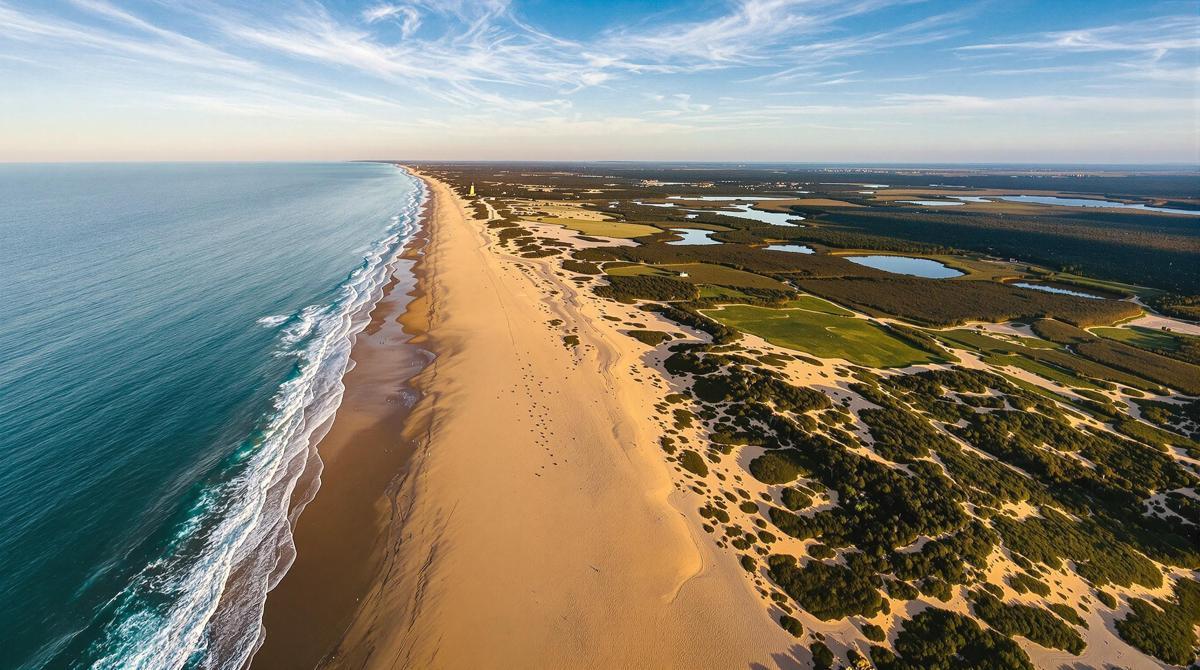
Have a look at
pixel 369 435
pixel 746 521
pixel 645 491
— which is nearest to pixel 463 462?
pixel 369 435

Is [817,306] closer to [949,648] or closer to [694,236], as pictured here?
[949,648]

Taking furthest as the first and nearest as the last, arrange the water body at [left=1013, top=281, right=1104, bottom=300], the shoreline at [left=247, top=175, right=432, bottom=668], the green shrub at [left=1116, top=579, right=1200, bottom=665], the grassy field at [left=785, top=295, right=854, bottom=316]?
the water body at [left=1013, top=281, right=1104, bottom=300] → the grassy field at [left=785, top=295, right=854, bottom=316] → the green shrub at [left=1116, top=579, right=1200, bottom=665] → the shoreline at [left=247, top=175, right=432, bottom=668]

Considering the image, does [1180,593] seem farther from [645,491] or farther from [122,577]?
[122,577]

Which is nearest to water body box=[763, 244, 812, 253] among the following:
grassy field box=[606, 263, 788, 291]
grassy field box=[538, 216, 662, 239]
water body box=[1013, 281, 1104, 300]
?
grassy field box=[606, 263, 788, 291]

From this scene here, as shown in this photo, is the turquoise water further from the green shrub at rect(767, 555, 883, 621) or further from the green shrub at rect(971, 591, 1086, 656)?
the green shrub at rect(971, 591, 1086, 656)

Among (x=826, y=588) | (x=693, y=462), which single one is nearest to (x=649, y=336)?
(x=693, y=462)

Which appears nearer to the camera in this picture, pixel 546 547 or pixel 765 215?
pixel 546 547

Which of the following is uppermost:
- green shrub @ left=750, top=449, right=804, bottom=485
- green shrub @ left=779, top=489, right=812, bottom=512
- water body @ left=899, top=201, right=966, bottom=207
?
water body @ left=899, top=201, right=966, bottom=207
